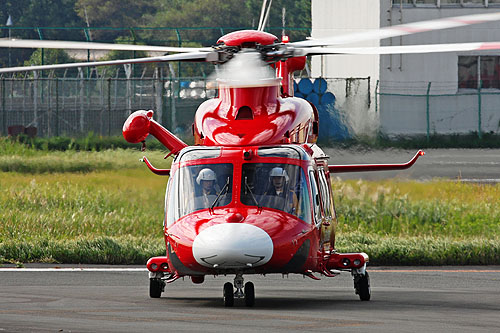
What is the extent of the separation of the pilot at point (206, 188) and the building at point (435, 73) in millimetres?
24980

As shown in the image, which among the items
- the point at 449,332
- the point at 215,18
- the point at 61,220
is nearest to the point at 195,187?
the point at 449,332

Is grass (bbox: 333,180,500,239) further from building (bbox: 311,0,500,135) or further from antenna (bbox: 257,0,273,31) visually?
building (bbox: 311,0,500,135)

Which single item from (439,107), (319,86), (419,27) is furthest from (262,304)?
(439,107)

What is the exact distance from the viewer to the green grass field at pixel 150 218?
17.1 metres

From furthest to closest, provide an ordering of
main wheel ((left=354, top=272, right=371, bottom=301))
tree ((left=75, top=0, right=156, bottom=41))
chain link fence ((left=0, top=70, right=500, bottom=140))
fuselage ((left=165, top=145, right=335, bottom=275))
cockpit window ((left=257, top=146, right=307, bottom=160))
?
tree ((left=75, top=0, right=156, bottom=41)) < chain link fence ((left=0, top=70, right=500, bottom=140)) < main wheel ((left=354, top=272, right=371, bottom=301)) < cockpit window ((left=257, top=146, right=307, bottom=160)) < fuselage ((left=165, top=145, right=335, bottom=275))

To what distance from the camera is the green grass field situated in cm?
1706

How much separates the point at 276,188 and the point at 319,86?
899 inches

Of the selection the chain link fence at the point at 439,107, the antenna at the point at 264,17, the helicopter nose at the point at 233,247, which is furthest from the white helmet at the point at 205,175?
the chain link fence at the point at 439,107

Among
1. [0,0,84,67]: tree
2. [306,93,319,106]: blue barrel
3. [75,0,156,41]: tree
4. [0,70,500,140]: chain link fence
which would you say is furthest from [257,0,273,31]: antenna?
[75,0,156,41]: tree

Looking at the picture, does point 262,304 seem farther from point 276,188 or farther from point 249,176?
point 249,176

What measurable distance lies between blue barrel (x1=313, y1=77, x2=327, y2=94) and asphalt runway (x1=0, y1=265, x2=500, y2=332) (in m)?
18.1

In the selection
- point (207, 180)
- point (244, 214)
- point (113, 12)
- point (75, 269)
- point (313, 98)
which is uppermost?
point (113, 12)

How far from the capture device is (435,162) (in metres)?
30.1

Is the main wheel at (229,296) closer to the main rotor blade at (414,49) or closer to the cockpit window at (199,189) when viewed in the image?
the cockpit window at (199,189)
